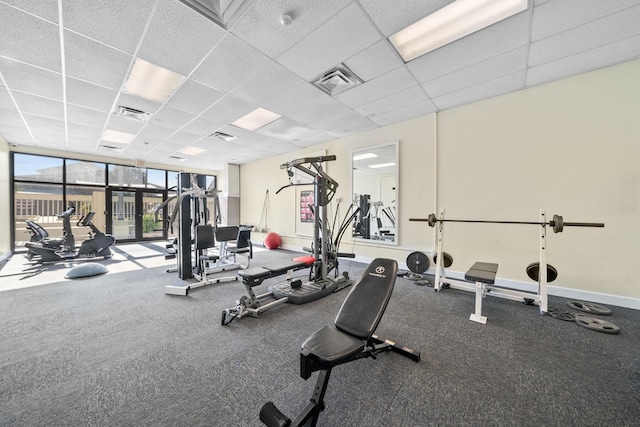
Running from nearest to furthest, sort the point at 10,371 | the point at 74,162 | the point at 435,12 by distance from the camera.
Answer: the point at 10,371
the point at 435,12
the point at 74,162

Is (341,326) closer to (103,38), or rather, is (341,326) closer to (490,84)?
(103,38)

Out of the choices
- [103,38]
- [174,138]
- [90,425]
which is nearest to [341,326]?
[90,425]

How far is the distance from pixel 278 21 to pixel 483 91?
3.24 m

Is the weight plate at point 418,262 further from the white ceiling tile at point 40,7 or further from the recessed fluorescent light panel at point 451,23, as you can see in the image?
the white ceiling tile at point 40,7

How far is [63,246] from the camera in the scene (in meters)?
5.57

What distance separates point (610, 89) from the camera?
118 inches

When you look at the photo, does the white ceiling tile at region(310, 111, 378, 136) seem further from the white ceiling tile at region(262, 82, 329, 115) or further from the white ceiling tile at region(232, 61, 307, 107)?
the white ceiling tile at region(232, 61, 307, 107)

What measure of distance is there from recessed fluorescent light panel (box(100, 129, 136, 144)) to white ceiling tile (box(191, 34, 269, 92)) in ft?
11.8

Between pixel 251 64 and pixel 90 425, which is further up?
pixel 251 64

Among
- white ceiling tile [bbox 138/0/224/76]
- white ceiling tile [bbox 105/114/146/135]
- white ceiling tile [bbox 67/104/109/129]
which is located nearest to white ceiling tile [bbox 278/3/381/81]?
white ceiling tile [bbox 138/0/224/76]

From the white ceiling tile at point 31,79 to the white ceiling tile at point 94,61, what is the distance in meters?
0.32

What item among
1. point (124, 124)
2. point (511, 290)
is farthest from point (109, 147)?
point (511, 290)

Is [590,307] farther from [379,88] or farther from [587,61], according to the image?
[379,88]

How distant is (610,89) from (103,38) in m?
6.06
